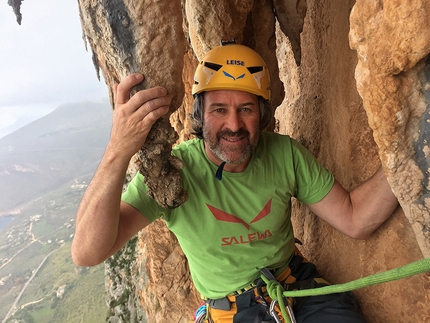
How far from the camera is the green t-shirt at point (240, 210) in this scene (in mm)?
2311

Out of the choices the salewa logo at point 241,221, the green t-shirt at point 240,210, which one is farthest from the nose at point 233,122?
the salewa logo at point 241,221

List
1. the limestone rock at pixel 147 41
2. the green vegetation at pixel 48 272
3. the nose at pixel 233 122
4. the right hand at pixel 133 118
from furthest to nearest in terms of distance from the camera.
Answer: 1. the green vegetation at pixel 48 272
2. the nose at pixel 233 122
3. the limestone rock at pixel 147 41
4. the right hand at pixel 133 118

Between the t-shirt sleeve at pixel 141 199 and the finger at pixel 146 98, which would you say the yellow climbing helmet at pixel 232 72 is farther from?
the t-shirt sleeve at pixel 141 199

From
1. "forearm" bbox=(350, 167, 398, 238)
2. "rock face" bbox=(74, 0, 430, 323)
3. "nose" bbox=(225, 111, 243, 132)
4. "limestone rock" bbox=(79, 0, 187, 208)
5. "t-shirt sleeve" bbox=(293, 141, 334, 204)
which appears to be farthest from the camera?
"t-shirt sleeve" bbox=(293, 141, 334, 204)

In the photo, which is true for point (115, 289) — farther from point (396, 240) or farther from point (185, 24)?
point (396, 240)

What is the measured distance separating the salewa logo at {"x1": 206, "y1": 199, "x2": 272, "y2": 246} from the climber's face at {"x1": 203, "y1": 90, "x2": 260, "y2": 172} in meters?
0.36

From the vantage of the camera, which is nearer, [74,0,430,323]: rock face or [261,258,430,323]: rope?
[261,258,430,323]: rope

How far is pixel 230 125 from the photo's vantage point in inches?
89.7

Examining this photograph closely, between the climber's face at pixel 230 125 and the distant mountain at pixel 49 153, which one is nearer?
the climber's face at pixel 230 125

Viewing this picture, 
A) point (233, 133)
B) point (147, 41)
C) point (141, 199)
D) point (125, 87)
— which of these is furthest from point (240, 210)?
point (147, 41)

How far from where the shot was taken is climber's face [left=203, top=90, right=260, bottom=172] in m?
2.28

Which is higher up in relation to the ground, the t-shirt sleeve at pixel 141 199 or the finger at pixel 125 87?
the finger at pixel 125 87

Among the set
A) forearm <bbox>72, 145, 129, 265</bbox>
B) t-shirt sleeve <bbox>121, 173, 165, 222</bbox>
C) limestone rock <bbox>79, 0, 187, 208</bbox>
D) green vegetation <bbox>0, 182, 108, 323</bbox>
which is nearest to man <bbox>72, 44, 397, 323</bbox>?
t-shirt sleeve <bbox>121, 173, 165, 222</bbox>

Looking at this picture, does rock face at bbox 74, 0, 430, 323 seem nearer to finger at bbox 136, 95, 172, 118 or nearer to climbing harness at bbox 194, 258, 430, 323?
finger at bbox 136, 95, 172, 118
